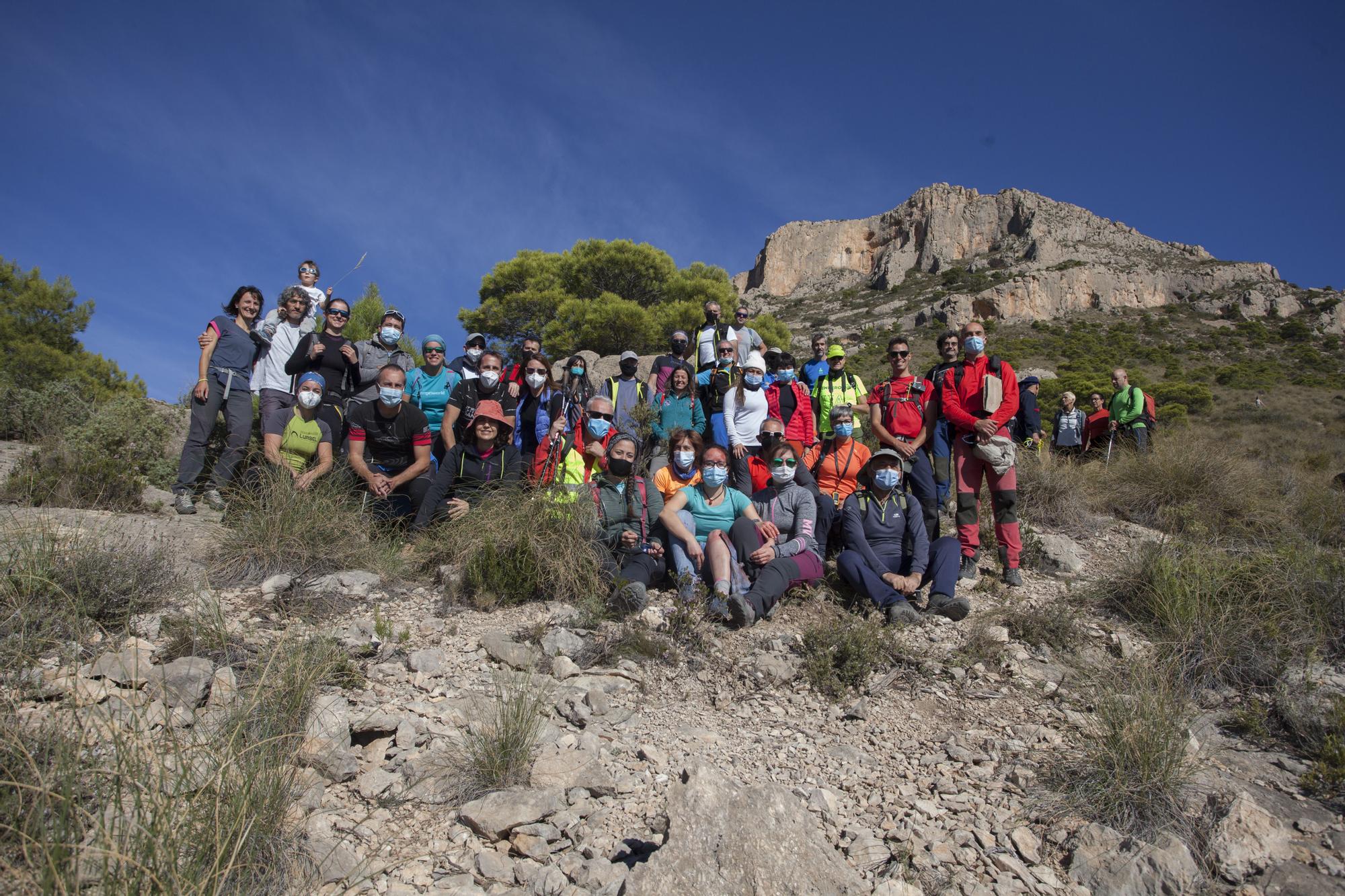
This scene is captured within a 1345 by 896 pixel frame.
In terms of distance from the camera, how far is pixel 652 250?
18.4 metres

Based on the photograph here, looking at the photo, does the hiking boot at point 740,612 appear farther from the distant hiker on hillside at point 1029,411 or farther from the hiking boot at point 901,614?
the distant hiker on hillside at point 1029,411

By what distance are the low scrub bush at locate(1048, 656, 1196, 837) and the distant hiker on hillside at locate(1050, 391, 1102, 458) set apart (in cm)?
742

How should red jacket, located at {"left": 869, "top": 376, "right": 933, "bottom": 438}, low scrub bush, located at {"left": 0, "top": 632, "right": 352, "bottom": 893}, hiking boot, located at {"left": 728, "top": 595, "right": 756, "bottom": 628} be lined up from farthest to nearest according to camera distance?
red jacket, located at {"left": 869, "top": 376, "right": 933, "bottom": 438} → hiking boot, located at {"left": 728, "top": 595, "right": 756, "bottom": 628} → low scrub bush, located at {"left": 0, "top": 632, "right": 352, "bottom": 893}

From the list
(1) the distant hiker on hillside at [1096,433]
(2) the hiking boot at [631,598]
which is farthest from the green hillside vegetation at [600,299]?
(2) the hiking boot at [631,598]

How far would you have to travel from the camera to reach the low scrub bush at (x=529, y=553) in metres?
4.61

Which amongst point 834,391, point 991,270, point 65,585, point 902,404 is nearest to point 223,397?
point 65,585

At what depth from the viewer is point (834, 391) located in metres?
7.29

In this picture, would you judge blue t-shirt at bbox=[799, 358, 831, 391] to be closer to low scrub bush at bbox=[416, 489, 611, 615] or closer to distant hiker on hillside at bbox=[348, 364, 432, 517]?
low scrub bush at bbox=[416, 489, 611, 615]

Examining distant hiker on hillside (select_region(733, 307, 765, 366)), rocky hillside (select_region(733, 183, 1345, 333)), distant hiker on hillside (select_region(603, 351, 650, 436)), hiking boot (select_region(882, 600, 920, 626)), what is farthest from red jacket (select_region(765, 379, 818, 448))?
rocky hillside (select_region(733, 183, 1345, 333))

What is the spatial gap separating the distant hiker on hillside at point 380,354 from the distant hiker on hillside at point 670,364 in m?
2.48

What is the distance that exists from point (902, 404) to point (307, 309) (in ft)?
18.7

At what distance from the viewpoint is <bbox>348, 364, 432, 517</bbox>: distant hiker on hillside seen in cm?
584

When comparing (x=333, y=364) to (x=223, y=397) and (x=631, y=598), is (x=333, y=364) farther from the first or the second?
(x=631, y=598)

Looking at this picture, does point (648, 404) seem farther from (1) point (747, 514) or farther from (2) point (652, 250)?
(2) point (652, 250)
